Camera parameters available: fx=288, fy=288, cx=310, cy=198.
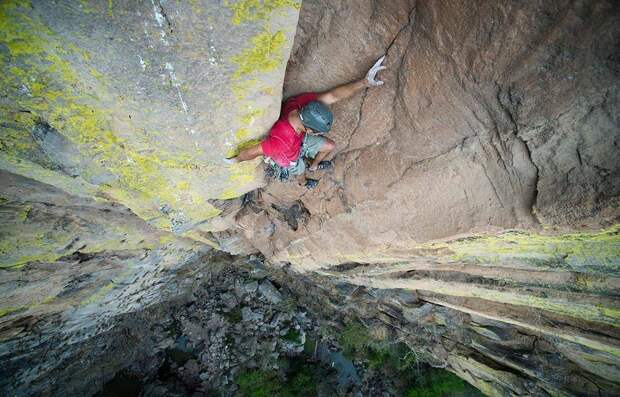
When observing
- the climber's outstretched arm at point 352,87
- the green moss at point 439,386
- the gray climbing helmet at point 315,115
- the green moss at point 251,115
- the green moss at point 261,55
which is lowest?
the green moss at point 439,386

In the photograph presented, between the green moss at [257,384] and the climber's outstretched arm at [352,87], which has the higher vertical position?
the climber's outstretched arm at [352,87]

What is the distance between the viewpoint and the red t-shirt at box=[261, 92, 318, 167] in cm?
247

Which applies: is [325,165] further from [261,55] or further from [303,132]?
[261,55]

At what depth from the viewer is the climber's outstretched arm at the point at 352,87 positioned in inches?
83.9

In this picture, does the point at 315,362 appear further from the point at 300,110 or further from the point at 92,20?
the point at 92,20

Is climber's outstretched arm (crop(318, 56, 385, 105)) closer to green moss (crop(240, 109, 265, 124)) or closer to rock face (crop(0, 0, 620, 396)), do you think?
rock face (crop(0, 0, 620, 396))

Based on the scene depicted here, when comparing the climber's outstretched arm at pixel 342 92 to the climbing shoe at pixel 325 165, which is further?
the climbing shoe at pixel 325 165

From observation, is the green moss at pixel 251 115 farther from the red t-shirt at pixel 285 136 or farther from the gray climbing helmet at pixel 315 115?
the gray climbing helmet at pixel 315 115

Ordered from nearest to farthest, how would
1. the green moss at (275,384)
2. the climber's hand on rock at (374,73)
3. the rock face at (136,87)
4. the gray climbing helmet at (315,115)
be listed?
the rock face at (136,87) < the climber's hand on rock at (374,73) < the gray climbing helmet at (315,115) < the green moss at (275,384)

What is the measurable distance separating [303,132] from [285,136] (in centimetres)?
19

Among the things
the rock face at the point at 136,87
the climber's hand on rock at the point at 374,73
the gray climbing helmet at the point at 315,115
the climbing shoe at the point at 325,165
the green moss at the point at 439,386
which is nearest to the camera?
the rock face at the point at 136,87

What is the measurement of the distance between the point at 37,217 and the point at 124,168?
1.41 meters

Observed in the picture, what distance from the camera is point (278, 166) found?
3062 mm

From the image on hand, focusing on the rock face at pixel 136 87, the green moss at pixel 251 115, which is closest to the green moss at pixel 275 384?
the rock face at pixel 136 87
